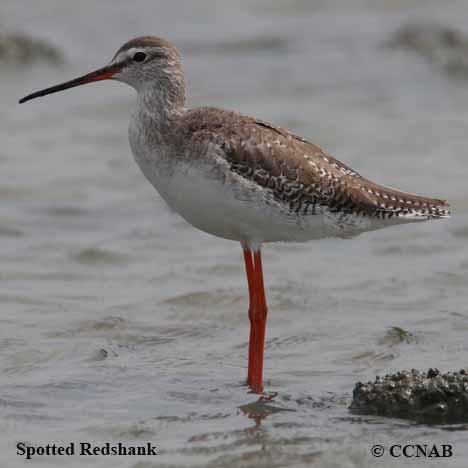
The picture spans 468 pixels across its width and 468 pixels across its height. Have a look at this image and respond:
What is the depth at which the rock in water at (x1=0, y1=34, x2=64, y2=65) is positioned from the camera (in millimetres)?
20328

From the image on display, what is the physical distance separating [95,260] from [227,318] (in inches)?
89.6

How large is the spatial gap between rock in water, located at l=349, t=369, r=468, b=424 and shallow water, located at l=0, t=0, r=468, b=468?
→ 0.34 ft

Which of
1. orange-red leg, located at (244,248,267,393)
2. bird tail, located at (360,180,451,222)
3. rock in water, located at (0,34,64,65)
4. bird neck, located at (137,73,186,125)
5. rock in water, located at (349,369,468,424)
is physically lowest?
rock in water, located at (349,369,468,424)

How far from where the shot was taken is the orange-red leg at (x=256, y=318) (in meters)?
9.64

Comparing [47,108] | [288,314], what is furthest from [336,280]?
[47,108]

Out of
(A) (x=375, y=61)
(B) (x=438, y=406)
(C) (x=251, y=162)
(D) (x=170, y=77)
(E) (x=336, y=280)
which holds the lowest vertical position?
(B) (x=438, y=406)

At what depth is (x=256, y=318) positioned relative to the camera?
33.7ft

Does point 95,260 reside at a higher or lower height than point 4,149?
lower

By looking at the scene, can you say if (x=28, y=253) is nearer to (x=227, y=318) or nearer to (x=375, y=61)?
(x=227, y=318)

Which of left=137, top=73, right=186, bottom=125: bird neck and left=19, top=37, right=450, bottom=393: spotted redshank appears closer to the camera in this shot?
left=19, top=37, right=450, bottom=393: spotted redshank

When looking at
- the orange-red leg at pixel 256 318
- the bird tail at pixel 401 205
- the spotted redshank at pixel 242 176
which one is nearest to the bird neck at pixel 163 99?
the spotted redshank at pixel 242 176

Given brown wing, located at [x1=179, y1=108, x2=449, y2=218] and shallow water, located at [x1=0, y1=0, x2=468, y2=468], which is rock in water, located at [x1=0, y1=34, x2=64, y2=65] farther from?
brown wing, located at [x1=179, y1=108, x2=449, y2=218]

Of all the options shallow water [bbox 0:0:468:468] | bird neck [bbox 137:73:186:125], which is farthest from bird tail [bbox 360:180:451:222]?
bird neck [bbox 137:73:186:125]

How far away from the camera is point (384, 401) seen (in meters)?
8.53
